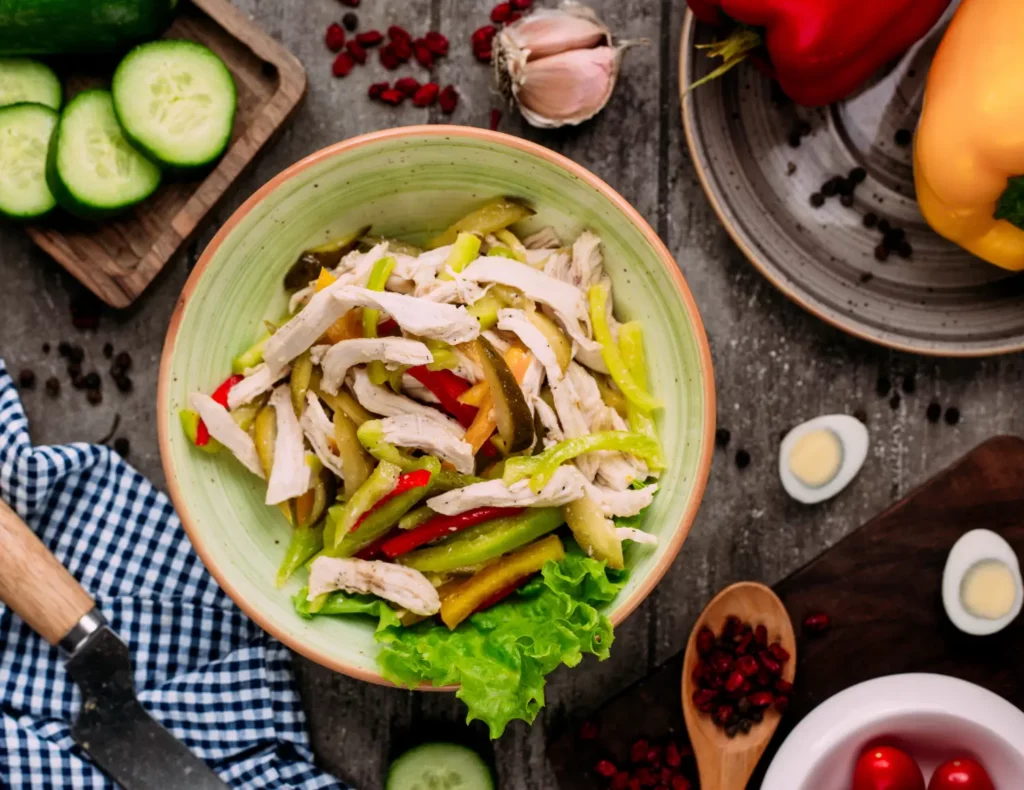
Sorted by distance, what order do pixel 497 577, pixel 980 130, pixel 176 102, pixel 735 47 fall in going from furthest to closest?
pixel 176 102 → pixel 735 47 → pixel 980 130 → pixel 497 577

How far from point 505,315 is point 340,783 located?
1333 mm

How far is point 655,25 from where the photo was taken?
254 centimetres

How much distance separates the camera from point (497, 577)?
2031mm

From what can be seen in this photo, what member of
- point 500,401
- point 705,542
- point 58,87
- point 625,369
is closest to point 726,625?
point 705,542

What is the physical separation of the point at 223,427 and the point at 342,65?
1047mm

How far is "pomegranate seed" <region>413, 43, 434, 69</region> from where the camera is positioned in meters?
2.53

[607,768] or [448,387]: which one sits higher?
[448,387]

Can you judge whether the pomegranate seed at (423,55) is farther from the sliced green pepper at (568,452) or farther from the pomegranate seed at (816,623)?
the pomegranate seed at (816,623)

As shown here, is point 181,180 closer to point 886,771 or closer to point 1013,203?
point 1013,203

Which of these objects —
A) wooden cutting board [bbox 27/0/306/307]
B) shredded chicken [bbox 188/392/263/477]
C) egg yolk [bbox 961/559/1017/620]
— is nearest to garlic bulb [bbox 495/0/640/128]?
wooden cutting board [bbox 27/0/306/307]

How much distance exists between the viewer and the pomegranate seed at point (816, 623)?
2.52 metres

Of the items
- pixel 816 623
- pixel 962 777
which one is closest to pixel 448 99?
pixel 816 623

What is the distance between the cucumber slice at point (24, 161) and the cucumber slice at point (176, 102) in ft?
0.74

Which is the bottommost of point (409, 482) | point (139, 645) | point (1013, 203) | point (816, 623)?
point (816, 623)
